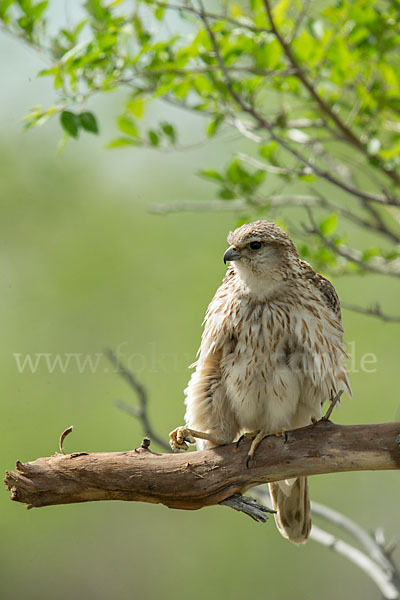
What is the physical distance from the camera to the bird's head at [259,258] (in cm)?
381

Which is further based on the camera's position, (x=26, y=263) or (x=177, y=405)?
(x=26, y=263)

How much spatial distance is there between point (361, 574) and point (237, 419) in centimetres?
911

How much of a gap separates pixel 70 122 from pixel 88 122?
0.10 m

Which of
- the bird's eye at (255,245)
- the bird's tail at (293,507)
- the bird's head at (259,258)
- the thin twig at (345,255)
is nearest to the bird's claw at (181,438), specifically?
the bird's tail at (293,507)

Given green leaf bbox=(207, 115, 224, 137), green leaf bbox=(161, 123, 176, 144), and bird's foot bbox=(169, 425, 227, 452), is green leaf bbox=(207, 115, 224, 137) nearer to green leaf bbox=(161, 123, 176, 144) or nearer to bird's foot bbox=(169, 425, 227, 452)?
green leaf bbox=(161, 123, 176, 144)

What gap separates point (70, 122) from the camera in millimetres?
3969

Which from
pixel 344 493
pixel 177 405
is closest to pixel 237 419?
pixel 177 405

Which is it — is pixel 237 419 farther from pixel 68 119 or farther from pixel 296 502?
pixel 68 119

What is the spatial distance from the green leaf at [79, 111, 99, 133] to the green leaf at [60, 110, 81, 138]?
0.03 metres

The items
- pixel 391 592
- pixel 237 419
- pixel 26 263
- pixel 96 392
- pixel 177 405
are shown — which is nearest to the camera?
pixel 237 419

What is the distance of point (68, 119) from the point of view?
397 centimetres

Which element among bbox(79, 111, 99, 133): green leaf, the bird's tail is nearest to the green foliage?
bbox(79, 111, 99, 133): green leaf

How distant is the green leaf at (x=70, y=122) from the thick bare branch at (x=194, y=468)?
5.73ft

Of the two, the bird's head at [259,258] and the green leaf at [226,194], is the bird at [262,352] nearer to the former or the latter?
the bird's head at [259,258]
